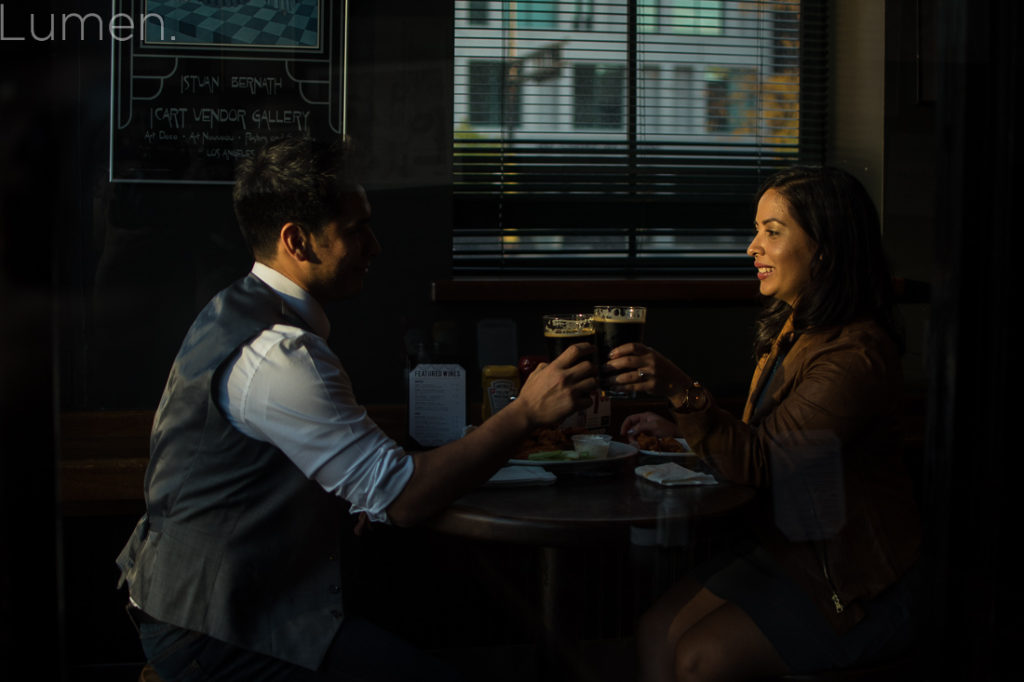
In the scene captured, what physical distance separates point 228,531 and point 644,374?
75cm

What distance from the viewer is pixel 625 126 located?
3.01m

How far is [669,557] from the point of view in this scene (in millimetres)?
1931

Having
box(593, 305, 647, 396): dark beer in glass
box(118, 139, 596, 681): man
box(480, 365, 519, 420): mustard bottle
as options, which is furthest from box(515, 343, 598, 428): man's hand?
box(480, 365, 519, 420): mustard bottle

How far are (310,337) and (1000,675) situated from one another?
41.7 inches

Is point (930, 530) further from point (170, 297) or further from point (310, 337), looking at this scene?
A: point (170, 297)

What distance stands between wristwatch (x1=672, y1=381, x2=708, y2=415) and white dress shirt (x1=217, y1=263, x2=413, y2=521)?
19.8 inches

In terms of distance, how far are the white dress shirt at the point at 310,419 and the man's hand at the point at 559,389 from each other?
0.22 meters

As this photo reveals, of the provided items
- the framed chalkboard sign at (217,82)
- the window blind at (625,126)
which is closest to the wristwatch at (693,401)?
the window blind at (625,126)

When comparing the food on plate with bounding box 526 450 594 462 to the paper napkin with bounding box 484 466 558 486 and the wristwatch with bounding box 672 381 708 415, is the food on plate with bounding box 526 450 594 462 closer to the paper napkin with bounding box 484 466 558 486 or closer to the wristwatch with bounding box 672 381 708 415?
the paper napkin with bounding box 484 466 558 486

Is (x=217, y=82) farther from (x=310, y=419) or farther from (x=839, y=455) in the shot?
(x=839, y=455)

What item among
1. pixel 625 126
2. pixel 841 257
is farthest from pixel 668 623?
pixel 625 126

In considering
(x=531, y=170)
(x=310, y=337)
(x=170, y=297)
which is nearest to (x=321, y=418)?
(x=310, y=337)

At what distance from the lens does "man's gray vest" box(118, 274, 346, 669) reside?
1.44 metres

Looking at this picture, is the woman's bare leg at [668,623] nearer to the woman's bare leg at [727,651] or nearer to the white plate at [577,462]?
the woman's bare leg at [727,651]
